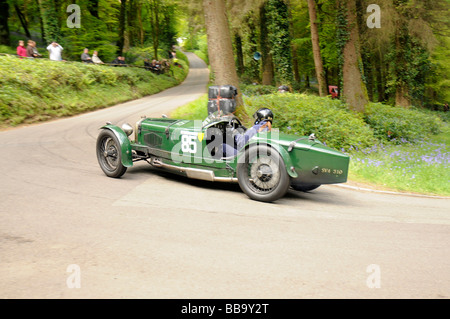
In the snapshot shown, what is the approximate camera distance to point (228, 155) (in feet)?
21.6

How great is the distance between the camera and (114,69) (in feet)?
75.2

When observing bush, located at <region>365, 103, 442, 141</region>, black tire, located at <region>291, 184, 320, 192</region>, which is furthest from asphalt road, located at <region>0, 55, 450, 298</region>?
bush, located at <region>365, 103, 442, 141</region>

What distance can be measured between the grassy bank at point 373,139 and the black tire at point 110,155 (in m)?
4.76

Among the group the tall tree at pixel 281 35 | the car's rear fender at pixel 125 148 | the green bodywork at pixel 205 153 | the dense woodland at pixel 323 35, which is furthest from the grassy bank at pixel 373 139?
the tall tree at pixel 281 35

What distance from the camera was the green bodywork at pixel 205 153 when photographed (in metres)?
5.64

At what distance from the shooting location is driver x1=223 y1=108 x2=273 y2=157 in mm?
6469

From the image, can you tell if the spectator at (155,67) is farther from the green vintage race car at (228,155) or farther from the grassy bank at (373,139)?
the green vintage race car at (228,155)

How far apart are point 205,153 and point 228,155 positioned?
0.41 metres

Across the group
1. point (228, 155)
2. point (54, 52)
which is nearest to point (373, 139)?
point (228, 155)

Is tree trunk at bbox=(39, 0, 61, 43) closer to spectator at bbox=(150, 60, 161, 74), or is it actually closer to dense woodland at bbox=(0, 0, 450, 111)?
dense woodland at bbox=(0, 0, 450, 111)

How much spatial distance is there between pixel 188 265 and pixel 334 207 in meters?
3.13

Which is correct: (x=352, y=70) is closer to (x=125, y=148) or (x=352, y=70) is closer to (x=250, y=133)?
(x=250, y=133)

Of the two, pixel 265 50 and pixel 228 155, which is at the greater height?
pixel 265 50

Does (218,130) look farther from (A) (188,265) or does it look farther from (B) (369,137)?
(B) (369,137)
